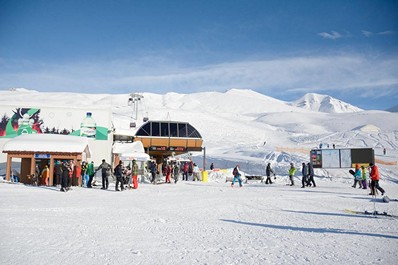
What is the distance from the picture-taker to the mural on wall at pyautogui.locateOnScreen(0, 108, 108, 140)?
2912cm

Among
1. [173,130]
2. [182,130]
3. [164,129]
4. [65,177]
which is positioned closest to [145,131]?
[164,129]

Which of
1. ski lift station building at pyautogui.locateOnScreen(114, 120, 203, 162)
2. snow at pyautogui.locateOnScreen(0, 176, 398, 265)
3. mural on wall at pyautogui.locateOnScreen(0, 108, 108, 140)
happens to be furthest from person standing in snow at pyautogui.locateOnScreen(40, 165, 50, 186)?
ski lift station building at pyautogui.locateOnScreen(114, 120, 203, 162)

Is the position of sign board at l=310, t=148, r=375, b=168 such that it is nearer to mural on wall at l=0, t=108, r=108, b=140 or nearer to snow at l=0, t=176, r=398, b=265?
snow at l=0, t=176, r=398, b=265

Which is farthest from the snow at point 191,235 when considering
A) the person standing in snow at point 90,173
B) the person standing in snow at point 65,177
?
the person standing in snow at point 90,173

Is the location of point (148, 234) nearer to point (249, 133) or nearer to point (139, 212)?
point (139, 212)

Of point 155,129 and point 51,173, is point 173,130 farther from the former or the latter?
point 51,173

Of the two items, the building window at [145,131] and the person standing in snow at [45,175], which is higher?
the building window at [145,131]

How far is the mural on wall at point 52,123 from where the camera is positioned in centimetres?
2912

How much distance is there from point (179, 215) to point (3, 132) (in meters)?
25.1

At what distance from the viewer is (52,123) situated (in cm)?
2947

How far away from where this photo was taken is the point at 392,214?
371 inches

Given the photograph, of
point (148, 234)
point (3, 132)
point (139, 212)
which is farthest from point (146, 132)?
point (148, 234)

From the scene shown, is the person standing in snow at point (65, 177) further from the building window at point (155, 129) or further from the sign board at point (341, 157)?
the building window at point (155, 129)

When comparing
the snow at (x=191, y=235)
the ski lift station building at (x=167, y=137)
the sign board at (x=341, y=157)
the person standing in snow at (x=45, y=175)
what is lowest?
the snow at (x=191, y=235)
